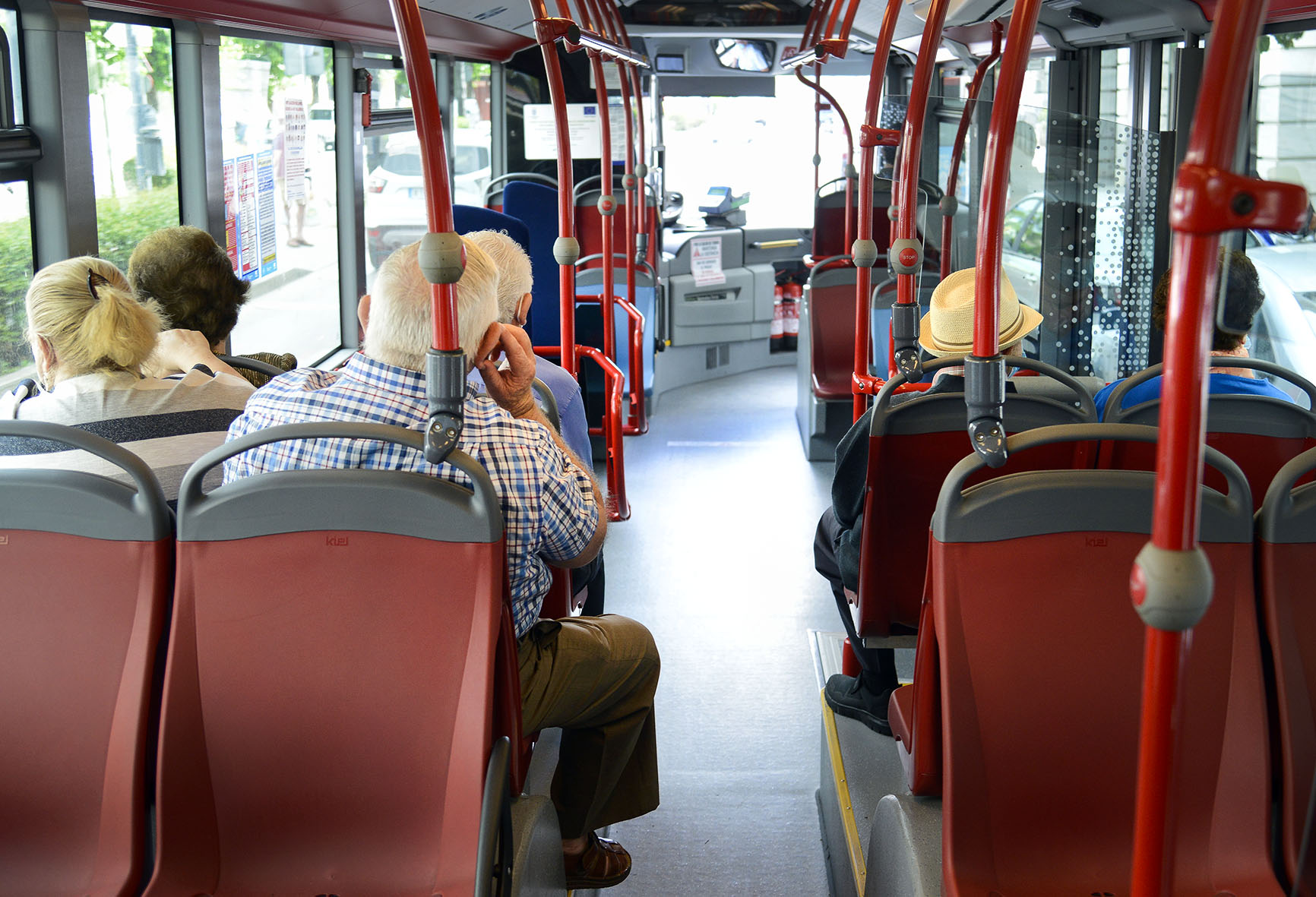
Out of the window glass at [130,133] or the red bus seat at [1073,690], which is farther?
the window glass at [130,133]

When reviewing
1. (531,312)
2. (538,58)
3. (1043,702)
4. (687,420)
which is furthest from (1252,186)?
(538,58)

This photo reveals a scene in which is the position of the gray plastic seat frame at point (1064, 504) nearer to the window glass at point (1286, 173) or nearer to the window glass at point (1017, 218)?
the window glass at point (1286, 173)

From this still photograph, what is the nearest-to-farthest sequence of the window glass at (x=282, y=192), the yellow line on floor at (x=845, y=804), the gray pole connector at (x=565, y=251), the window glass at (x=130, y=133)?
the yellow line on floor at (x=845, y=804) → the window glass at (x=130, y=133) → the gray pole connector at (x=565, y=251) → the window glass at (x=282, y=192)

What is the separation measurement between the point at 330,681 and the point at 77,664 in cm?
36

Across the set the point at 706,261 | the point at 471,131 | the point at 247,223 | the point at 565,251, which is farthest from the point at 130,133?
the point at 706,261

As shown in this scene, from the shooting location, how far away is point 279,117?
443cm

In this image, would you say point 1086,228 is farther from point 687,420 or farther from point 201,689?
point 201,689

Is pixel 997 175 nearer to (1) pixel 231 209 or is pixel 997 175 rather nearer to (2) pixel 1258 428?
(2) pixel 1258 428

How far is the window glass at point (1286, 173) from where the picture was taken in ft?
10.7

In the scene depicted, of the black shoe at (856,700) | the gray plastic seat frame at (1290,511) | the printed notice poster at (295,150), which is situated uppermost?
the printed notice poster at (295,150)

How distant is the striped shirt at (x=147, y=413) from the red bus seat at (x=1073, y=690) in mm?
1379

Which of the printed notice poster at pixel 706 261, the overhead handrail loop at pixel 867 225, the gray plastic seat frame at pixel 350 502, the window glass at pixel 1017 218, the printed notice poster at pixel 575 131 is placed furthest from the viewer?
the printed notice poster at pixel 575 131

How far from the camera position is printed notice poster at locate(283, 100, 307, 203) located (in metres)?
4.50

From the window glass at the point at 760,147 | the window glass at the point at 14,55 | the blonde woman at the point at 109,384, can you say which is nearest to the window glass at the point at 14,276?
the window glass at the point at 14,55
